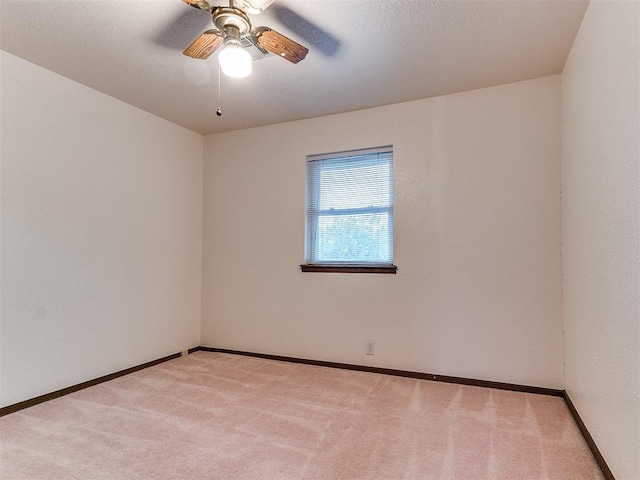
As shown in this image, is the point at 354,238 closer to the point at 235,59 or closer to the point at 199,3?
the point at 235,59

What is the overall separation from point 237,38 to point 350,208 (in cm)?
195

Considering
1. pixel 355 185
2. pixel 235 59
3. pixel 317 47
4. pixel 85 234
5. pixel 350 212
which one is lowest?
pixel 85 234

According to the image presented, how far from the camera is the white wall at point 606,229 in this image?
4.81 feet

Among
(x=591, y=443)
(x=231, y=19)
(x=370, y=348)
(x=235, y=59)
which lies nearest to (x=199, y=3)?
(x=231, y=19)

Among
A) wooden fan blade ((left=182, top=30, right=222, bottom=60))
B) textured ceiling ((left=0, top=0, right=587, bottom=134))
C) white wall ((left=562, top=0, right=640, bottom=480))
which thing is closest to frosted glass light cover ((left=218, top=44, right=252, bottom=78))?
wooden fan blade ((left=182, top=30, right=222, bottom=60))

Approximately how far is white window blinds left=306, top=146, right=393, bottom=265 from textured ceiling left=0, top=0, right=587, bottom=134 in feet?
1.83

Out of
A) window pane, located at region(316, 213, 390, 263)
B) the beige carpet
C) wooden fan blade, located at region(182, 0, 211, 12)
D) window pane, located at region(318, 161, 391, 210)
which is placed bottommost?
the beige carpet

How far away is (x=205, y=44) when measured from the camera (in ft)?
6.38

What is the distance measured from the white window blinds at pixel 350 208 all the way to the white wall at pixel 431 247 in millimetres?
117

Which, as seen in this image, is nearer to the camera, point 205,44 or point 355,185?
point 205,44

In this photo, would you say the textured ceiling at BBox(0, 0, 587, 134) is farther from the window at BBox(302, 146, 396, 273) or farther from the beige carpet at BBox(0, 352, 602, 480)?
the beige carpet at BBox(0, 352, 602, 480)

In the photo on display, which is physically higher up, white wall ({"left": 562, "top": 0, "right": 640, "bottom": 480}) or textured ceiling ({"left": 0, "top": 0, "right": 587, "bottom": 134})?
textured ceiling ({"left": 0, "top": 0, "right": 587, "bottom": 134})

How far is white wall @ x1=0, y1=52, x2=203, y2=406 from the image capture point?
253cm

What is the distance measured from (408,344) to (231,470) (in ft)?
6.06
